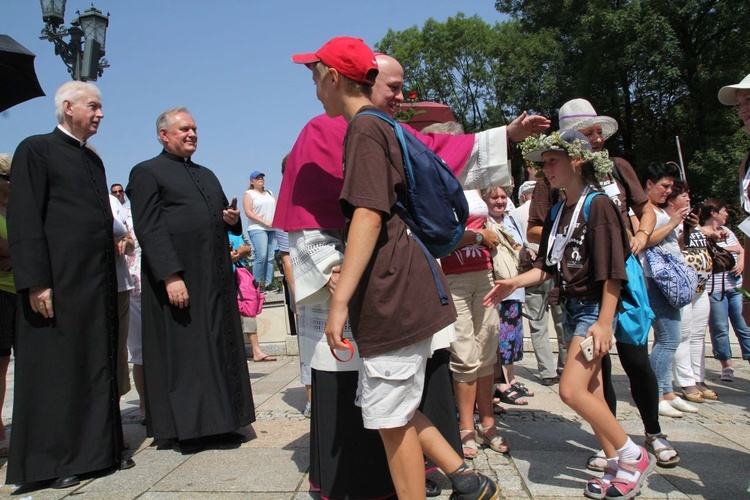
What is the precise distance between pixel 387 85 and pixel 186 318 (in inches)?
84.4

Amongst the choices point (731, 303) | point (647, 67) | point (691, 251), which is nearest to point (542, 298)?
point (691, 251)

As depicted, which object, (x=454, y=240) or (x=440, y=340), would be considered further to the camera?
(x=440, y=340)

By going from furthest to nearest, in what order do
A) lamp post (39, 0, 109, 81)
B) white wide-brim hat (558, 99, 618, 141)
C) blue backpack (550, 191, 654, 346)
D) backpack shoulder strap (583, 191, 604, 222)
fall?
lamp post (39, 0, 109, 81) → white wide-brim hat (558, 99, 618, 141) → blue backpack (550, 191, 654, 346) → backpack shoulder strap (583, 191, 604, 222)

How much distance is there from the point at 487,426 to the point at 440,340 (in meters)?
1.37

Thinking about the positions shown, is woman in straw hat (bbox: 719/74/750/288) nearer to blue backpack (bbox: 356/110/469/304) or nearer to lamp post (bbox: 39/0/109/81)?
blue backpack (bbox: 356/110/469/304)

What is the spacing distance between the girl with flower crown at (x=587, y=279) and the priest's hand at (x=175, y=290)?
1973 mm

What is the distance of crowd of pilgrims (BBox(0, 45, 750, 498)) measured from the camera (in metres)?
2.99

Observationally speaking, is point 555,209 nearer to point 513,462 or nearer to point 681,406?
point 513,462

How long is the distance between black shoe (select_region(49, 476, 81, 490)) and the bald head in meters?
2.68

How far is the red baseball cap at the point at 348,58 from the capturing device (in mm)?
2469

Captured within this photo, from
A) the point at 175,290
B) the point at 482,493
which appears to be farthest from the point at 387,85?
the point at 175,290

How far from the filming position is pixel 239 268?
7.59 metres

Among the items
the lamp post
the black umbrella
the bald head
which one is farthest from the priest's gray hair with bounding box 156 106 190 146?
the lamp post

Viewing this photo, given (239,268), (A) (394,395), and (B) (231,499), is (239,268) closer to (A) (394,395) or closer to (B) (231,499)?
(B) (231,499)
